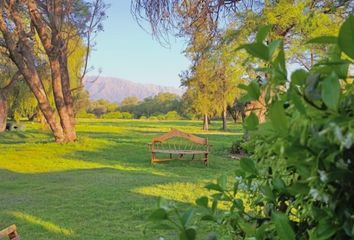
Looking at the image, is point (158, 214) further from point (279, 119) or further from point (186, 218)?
point (279, 119)

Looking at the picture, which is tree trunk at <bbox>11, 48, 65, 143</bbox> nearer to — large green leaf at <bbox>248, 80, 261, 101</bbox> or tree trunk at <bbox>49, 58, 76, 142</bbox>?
tree trunk at <bbox>49, 58, 76, 142</bbox>

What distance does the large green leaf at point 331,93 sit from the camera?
57 centimetres

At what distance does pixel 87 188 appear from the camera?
8570mm

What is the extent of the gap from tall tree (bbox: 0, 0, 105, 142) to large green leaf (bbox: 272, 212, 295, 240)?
1510cm

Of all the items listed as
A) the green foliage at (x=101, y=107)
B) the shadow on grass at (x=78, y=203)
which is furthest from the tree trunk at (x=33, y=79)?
the green foliage at (x=101, y=107)

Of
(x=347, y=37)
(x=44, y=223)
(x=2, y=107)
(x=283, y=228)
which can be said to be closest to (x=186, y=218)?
(x=283, y=228)

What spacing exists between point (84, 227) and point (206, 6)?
3.77m

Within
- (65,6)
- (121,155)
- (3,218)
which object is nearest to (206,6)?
(3,218)

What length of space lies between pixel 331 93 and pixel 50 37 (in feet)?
55.7

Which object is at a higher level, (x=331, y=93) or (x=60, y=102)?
(x=60, y=102)

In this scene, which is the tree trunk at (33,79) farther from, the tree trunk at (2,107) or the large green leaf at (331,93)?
the large green leaf at (331,93)

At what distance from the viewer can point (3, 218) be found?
6223 mm

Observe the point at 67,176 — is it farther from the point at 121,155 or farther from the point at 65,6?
the point at 65,6

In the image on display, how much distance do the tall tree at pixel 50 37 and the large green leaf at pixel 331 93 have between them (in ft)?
49.8
